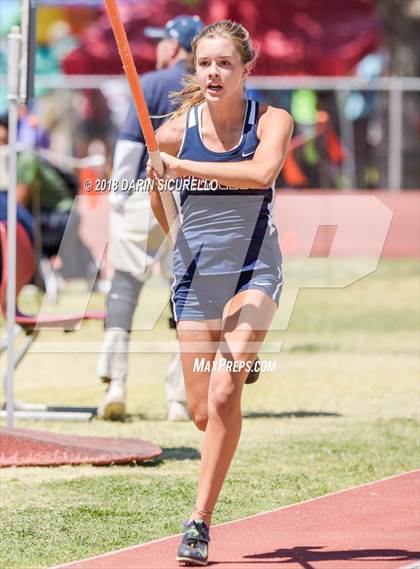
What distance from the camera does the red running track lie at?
5988 millimetres

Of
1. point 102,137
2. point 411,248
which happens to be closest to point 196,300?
point 411,248

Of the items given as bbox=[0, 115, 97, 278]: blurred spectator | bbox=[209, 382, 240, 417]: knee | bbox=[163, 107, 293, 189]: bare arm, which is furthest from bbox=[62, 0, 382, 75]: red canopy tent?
bbox=[209, 382, 240, 417]: knee

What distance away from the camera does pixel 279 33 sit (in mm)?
25984

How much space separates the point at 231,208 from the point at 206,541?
143 centimetres

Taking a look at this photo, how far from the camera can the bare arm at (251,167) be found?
598 cm

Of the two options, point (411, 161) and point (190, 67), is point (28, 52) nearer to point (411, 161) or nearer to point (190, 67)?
point (190, 67)

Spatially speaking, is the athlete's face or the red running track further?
the athlete's face

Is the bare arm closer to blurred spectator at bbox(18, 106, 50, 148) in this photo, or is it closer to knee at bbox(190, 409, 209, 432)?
knee at bbox(190, 409, 209, 432)

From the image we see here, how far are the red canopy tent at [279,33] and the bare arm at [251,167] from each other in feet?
61.6

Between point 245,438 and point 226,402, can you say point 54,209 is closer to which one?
point 245,438

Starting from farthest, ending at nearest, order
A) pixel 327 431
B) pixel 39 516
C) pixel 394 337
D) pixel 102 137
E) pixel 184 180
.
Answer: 1. pixel 102 137
2. pixel 394 337
3. pixel 327 431
4. pixel 39 516
5. pixel 184 180

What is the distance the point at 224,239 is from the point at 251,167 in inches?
14.2

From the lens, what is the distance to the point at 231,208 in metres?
6.23

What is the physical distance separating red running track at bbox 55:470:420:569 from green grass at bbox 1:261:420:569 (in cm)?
22
